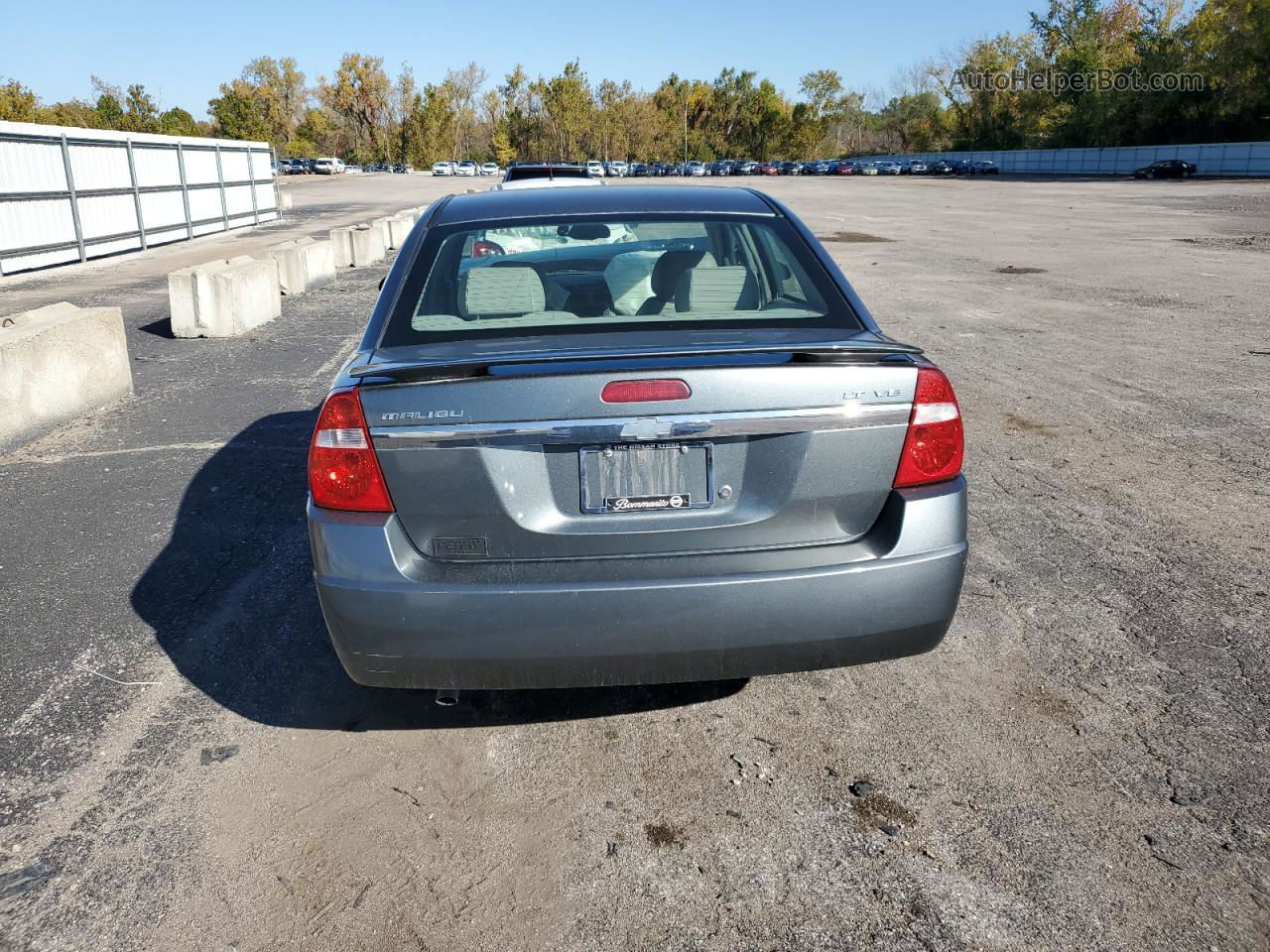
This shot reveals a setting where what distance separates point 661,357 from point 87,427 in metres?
6.15

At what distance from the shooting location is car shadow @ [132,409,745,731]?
3393 millimetres

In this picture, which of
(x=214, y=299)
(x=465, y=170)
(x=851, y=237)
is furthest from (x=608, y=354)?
(x=465, y=170)

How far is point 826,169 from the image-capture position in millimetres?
92688

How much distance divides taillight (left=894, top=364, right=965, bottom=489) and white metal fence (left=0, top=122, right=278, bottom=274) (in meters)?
17.9

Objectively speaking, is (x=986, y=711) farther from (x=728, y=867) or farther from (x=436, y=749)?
(x=436, y=749)

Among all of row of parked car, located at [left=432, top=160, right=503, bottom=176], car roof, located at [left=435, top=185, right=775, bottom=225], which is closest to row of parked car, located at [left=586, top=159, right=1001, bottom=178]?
row of parked car, located at [left=432, top=160, right=503, bottom=176]

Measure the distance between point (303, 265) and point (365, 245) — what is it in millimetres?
5000

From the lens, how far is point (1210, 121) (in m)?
66.4

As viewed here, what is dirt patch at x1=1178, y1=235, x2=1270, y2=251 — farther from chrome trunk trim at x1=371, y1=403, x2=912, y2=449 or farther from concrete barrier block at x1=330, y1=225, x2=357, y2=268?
chrome trunk trim at x1=371, y1=403, x2=912, y2=449

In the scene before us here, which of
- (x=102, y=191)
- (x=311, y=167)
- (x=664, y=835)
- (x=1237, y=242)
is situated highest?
(x=311, y=167)

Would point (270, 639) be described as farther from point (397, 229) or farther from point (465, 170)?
point (465, 170)

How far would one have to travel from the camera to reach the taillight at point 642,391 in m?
2.63

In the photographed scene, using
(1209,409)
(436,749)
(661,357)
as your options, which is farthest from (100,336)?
(1209,409)

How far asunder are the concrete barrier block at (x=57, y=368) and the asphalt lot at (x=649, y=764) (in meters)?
1.15
